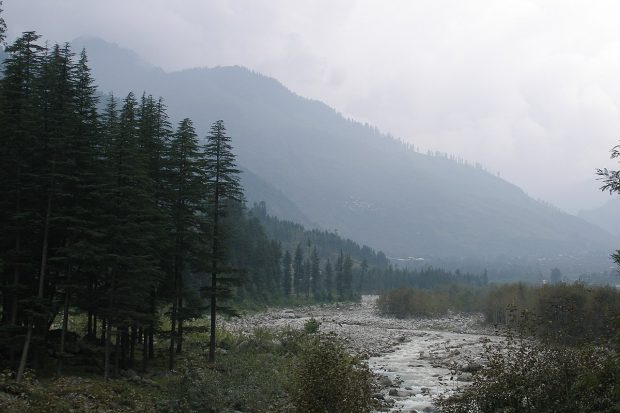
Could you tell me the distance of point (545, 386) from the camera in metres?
17.8

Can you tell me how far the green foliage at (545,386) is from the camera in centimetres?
1664

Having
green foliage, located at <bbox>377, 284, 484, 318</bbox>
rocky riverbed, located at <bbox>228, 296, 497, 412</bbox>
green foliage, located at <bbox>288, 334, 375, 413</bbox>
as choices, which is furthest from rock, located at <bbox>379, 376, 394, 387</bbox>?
green foliage, located at <bbox>377, 284, 484, 318</bbox>

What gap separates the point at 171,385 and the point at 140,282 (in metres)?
6.03

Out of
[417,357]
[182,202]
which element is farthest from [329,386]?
[417,357]

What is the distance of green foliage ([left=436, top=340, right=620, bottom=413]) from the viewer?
16641 mm

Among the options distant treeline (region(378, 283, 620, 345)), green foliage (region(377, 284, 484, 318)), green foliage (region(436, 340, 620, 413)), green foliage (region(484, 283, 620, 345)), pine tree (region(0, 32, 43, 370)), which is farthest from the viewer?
green foliage (region(377, 284, 484, 318))

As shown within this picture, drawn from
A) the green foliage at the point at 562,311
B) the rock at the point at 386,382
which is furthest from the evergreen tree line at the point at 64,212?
the green foliage at the point at 562,311

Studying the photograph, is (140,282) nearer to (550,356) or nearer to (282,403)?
(282,403)

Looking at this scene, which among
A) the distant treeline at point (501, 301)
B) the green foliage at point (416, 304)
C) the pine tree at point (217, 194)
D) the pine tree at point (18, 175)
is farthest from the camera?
the green foliage at point (416, 304)

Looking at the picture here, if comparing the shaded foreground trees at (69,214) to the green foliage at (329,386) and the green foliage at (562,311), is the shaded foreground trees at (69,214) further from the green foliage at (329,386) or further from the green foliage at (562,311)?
the green foliage at (562,311)

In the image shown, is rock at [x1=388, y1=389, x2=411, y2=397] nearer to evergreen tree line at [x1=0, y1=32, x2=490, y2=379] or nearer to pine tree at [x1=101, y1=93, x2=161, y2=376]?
evergreen tree line at [x1=0, y1=32, x2=490, y2=379]

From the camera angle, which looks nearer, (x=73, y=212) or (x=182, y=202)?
(x=73, y=212)

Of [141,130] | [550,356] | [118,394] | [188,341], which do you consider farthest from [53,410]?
[188,341]

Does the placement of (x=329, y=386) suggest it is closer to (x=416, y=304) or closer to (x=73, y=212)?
(x=73, y=212)
